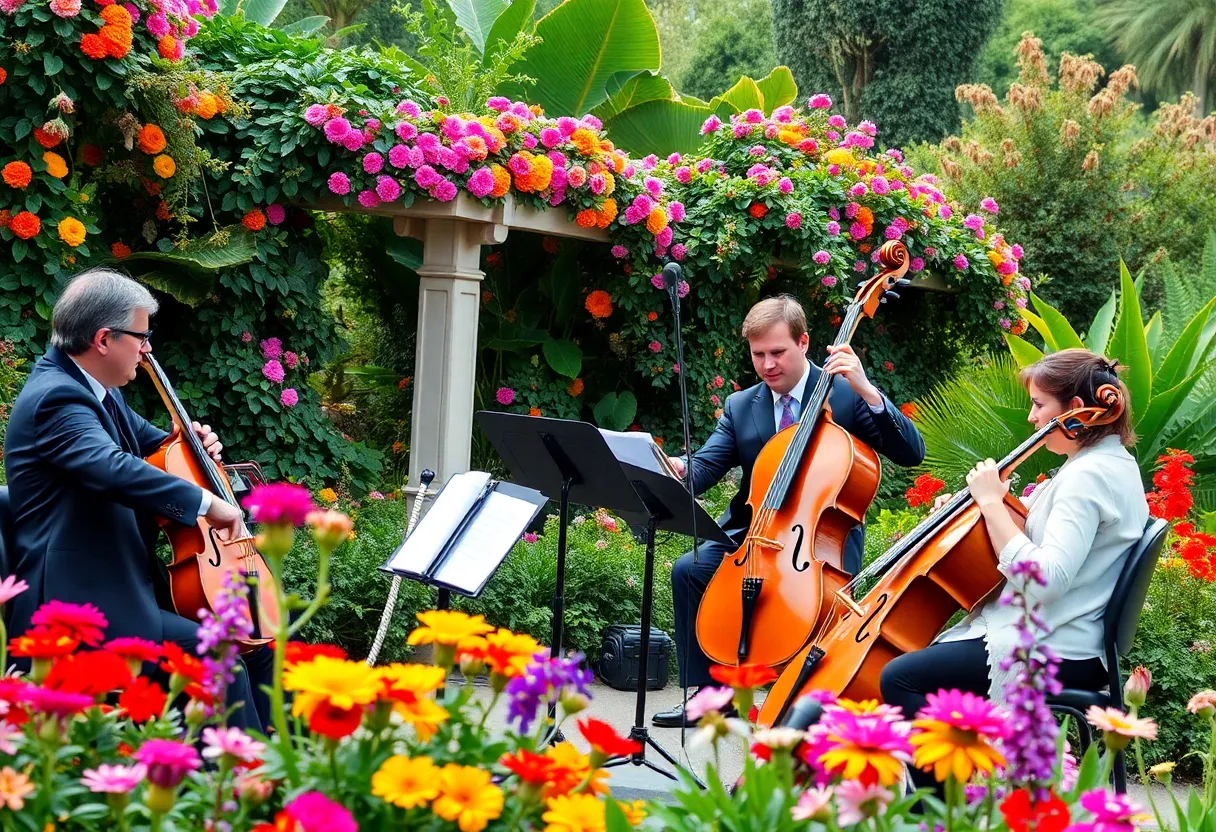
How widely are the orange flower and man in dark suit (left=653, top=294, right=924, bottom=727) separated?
3121mm

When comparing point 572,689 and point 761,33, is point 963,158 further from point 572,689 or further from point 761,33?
point 761,33

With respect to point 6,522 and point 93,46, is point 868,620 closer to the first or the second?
point 6,522

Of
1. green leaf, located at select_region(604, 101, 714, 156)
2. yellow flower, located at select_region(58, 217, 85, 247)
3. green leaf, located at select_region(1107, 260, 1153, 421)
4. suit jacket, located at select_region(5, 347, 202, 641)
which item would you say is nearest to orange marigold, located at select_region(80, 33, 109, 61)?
yellow flower, located at select_region(58, 217, 85, 247)

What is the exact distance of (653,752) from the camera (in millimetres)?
4273

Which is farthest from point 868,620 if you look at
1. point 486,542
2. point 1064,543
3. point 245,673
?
point 245,673

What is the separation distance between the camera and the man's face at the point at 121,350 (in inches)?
124

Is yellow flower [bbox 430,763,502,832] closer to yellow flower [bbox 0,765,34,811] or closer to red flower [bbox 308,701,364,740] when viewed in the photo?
red flower [bbox 308,701,364,740]

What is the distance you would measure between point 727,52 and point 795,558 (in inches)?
1135

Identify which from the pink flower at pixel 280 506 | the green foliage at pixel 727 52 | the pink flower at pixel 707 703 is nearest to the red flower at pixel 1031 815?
the pink flower at pixel 707 703

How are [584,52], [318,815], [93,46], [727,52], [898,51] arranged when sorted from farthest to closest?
[727,52], [898,51], [584,52], [93,46], [318,815]

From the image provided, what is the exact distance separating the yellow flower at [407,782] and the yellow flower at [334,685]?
73mm

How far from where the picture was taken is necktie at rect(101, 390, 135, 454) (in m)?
3.36

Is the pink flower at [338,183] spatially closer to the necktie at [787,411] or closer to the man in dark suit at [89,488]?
the necktie at [787,411]

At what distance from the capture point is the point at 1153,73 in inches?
1195
